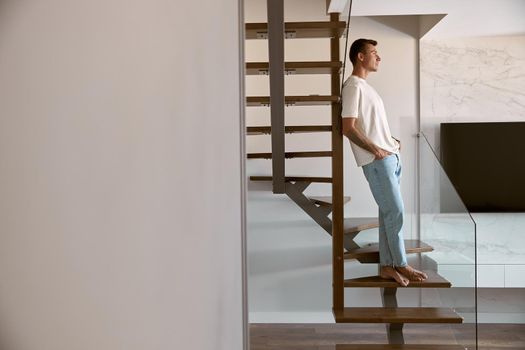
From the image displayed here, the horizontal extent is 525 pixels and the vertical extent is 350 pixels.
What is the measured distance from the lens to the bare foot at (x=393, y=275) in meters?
3.92

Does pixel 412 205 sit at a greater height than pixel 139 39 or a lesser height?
lesser

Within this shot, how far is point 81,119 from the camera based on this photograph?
0.36m

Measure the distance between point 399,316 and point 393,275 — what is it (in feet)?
0.85

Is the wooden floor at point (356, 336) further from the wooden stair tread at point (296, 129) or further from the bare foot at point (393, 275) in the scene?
the wooden stair tread at point (296, 129)

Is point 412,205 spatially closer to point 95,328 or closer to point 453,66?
point 453,66

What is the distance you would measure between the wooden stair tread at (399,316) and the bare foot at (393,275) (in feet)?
0.64

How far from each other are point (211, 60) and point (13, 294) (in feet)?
3.00

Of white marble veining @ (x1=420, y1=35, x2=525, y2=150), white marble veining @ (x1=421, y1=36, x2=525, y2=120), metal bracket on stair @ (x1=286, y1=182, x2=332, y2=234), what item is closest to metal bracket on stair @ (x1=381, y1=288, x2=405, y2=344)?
metal bracket on stair @ (x1=286, y1=182, x2=332, y2=234)

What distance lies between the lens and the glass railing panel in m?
3.67

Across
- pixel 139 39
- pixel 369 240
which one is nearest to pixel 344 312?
pixel 369 240

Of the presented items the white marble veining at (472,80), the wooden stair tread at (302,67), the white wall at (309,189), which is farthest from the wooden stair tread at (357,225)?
the white marble veining at (472,80)

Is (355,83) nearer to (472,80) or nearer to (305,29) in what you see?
(305,29)

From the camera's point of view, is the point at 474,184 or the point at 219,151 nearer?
the point at 219,151

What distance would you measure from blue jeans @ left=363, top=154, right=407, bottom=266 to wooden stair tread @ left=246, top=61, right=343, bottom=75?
2.08 ft
